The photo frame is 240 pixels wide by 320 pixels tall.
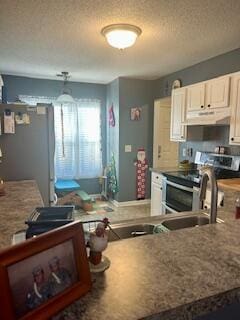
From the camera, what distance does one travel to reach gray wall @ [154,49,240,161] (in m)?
3.11

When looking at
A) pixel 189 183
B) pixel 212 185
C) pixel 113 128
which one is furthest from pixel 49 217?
pixel 113 128

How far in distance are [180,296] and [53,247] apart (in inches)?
15.2

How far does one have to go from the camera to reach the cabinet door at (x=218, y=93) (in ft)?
9.00

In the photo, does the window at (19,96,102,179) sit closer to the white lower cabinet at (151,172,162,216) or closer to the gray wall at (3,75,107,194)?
the gray wall at (3,75,107,194)

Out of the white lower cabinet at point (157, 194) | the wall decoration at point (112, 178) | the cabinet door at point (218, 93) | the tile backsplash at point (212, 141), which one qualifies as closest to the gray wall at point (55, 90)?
the wall decoration at point (112, 178)

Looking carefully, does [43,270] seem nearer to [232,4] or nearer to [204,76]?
[232,4]

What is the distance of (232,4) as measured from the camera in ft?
6.46

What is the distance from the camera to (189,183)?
116 inches

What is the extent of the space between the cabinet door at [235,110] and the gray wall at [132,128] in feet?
7.56

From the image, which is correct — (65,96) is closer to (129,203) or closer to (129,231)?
(129,203)

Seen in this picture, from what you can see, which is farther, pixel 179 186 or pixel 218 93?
pixel 179 186

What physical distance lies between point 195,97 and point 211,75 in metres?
0.51

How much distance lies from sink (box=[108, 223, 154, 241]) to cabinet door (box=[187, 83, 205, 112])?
A: 2.13m

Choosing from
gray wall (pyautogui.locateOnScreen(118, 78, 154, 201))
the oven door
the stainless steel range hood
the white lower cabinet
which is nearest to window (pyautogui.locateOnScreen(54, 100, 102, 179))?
gray wall (pyautogui.locateOnScreen(118, 78, 154, 201))
